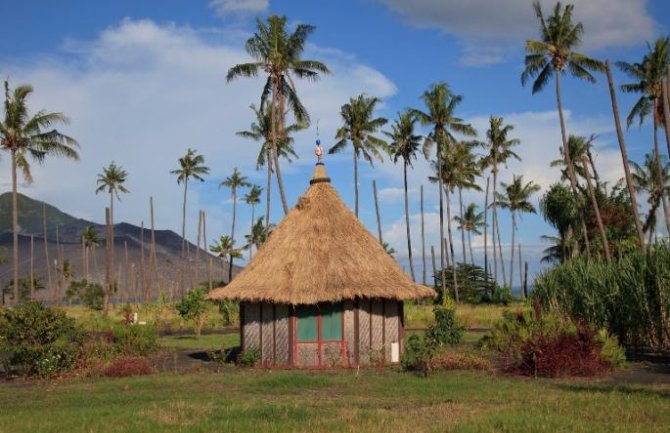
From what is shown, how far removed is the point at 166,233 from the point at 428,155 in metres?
124

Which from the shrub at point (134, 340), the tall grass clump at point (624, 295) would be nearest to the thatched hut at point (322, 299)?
the shrub at point (134, 340)

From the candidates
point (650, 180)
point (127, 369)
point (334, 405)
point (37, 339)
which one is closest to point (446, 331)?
point (127, 369)

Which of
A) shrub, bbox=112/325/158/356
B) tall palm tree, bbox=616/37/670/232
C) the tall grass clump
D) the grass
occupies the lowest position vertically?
the grass

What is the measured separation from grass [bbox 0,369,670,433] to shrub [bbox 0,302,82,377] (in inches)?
48.7

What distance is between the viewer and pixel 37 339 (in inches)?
762

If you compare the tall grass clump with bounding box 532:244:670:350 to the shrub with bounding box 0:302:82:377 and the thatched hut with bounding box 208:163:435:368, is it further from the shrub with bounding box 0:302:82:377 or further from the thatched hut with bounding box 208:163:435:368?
the shrub with bounding box 0:302:82:377

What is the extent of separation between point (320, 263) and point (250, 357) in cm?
349

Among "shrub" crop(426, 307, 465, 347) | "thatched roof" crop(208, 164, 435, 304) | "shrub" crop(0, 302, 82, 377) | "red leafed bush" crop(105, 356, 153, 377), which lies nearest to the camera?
"red leafed bush" crop(105, 356, 153, 377)

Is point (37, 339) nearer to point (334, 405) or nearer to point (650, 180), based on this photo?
point (334, 405)

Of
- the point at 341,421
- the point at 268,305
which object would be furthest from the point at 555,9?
the point at 341,421

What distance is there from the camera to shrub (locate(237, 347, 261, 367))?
2136cm

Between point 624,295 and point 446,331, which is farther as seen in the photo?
point 446,331

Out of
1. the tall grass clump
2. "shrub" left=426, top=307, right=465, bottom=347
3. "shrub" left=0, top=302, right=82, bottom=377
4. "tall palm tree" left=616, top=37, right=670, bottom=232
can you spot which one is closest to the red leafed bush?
"shrub" left=0, top=302, right=82, bottom=377

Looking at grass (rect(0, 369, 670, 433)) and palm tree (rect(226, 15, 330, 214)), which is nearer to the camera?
grass (rect(0, 369, 670, 433))
